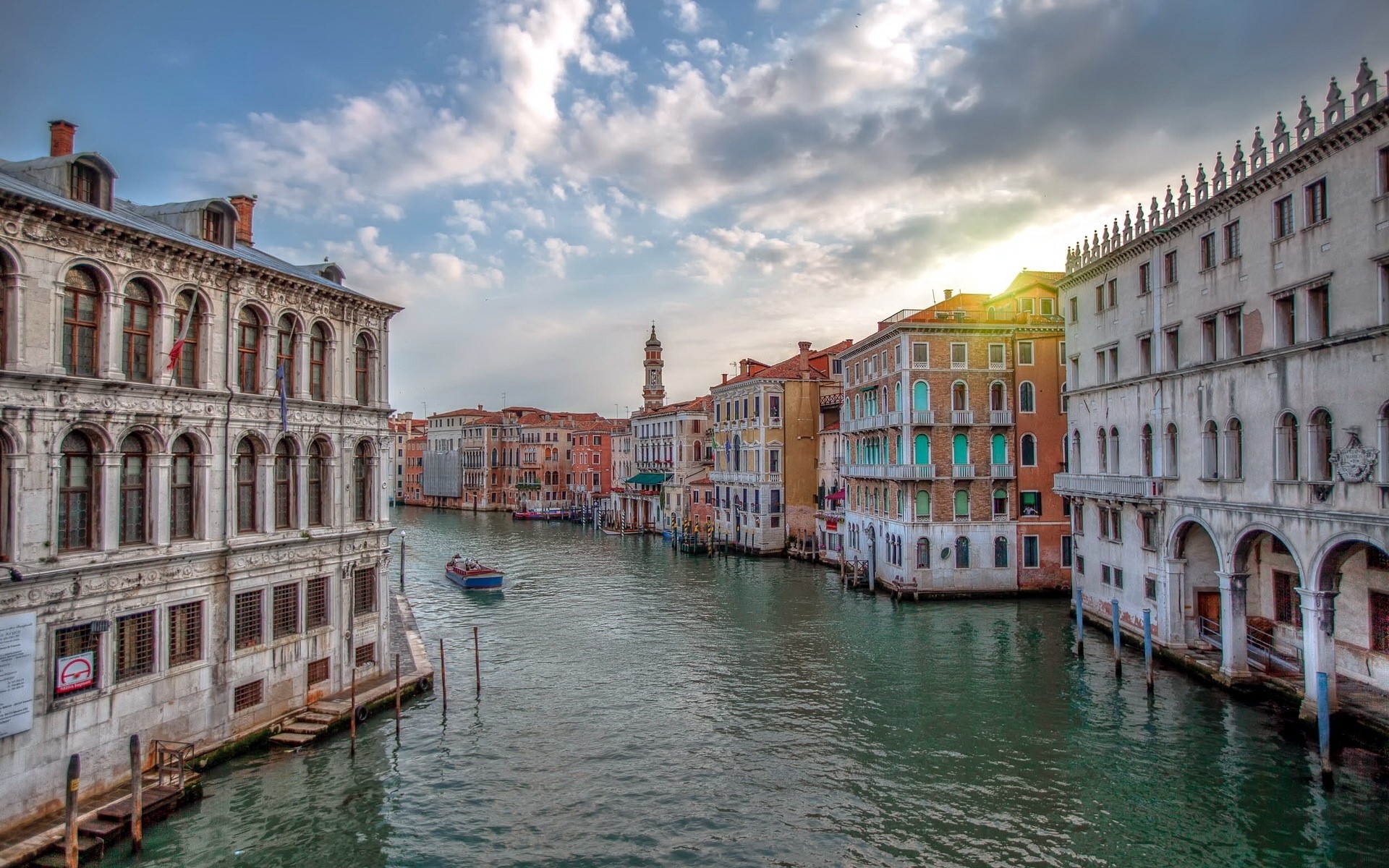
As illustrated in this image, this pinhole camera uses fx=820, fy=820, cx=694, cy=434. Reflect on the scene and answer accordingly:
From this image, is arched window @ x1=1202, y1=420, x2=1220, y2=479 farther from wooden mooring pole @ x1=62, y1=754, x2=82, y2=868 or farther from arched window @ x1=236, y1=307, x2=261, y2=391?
wooden mooring pole @ x1=62, y1=754, x2=82, y2=868

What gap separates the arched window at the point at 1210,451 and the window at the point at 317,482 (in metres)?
20.9

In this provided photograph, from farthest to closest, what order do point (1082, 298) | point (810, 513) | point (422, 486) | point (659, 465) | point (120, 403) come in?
point (422, 486) → point (659, 465) → point (810, 513) → point (1082, 298) → point (120, 403)

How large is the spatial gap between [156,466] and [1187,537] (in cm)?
2373

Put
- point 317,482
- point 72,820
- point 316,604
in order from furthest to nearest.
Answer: point 317,482
point 316,604
point 72,820

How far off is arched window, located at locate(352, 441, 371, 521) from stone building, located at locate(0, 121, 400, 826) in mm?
80

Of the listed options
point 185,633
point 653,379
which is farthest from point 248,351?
point 653,379

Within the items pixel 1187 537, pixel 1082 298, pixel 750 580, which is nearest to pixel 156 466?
pixel 1187 537

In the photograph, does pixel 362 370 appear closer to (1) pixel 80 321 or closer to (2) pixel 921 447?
(1) pixel 80 321

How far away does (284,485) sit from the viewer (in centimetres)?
1702

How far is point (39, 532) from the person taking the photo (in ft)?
40.0

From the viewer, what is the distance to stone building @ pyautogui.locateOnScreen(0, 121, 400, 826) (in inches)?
474

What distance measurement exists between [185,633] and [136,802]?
3.14 metres

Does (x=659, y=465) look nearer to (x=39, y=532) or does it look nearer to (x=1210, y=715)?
(x=1210, y=715)

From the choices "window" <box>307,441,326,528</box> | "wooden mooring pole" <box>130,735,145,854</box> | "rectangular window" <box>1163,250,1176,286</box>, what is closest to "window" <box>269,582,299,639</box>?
"window" <box>307,441,326,528</box>
